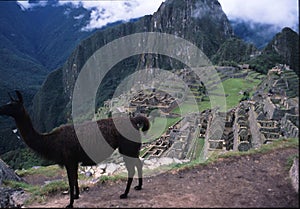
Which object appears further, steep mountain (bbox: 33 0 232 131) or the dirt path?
steep mountain (bbox: 33 0 232 131)

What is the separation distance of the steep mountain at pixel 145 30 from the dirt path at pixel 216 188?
72.7 meters

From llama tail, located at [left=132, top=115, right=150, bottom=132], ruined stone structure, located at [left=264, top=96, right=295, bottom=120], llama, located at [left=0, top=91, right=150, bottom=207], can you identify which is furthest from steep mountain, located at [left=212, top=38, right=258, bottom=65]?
llama, located at [left=0, top=91, right=150, bottom=207]

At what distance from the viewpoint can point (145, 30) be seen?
117750 millimetres

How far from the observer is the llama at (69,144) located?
13.9 ft

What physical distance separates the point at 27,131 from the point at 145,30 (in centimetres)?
11709

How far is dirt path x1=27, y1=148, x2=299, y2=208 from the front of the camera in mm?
3799

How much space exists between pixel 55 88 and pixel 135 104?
7262 centimetres

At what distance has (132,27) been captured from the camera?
407ft

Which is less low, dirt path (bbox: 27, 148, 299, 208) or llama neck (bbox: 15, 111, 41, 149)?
llama neck (bbox: 15, 111, 41, 149)

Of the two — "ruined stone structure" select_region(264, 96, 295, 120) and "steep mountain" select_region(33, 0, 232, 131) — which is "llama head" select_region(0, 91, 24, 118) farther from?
"steep mountain" select_region(33, 0, 232, 131)

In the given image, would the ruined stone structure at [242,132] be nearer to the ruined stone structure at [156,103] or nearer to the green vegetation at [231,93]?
the green vegetation at [231,93]

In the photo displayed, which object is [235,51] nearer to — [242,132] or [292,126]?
[242,132]

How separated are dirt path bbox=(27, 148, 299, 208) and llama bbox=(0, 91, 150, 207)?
40cm

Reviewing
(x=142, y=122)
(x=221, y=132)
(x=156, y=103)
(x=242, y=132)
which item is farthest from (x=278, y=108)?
(x=156, y=103)
